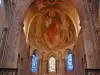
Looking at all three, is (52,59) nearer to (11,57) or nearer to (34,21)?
(34,21)

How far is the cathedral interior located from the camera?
1399 centimetres

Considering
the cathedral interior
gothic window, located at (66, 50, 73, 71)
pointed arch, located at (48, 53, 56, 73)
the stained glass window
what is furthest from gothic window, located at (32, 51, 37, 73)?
gothic window, located at (66, 50, 73, 71)

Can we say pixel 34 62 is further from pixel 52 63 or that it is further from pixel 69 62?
pixel 69 62

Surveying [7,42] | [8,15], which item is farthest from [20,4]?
[7,42]

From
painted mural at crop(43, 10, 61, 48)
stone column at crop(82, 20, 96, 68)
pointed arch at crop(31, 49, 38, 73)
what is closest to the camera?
stone column at crop(82, 20, 96, 68)

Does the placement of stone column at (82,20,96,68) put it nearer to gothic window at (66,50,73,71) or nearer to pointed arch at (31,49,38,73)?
gothic window at (66,50,73,71)

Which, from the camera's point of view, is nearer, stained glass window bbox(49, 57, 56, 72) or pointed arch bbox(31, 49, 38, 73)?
pointed arch bbox(31, 49, 38, 73)

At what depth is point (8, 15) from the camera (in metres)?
15.4

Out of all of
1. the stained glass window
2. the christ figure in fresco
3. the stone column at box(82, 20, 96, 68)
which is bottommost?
the stained glass window

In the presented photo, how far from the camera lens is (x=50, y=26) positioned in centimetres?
2220

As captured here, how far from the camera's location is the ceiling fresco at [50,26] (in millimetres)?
19961

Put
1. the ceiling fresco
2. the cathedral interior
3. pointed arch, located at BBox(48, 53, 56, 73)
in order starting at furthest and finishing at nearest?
pointed arch, located at BBox(48, 53, 56, 73) < the ceiling fresco < the cathedral interior

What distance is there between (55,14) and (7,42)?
29.6ft

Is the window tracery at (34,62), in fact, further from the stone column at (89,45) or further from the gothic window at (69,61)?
the stone column at (89,45)
